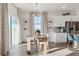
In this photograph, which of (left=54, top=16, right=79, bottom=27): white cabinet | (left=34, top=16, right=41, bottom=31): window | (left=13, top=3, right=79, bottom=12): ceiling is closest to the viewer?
(left=13, top=3, right=79, bottom=12): ceiling

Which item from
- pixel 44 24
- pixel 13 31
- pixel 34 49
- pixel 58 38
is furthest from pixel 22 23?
pixel 58 38

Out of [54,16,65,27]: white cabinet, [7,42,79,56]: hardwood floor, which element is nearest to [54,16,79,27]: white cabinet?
[54,16,65,27]: white cabinet

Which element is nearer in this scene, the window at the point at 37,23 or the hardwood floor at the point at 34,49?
the hardwood floor at the point at 34,49

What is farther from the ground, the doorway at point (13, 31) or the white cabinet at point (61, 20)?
the white cabinet at point (61, 20)

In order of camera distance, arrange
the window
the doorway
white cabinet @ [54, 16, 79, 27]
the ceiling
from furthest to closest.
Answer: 1. white cabinet @ [54, 16, 79, 27]
2. the window
3. the doorway
4. the ceiling

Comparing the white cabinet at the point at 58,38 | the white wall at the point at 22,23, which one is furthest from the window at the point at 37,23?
the white cabinet at the point at 58,38

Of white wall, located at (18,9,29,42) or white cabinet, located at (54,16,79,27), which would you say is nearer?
white wall, located at (18,9,29,42)

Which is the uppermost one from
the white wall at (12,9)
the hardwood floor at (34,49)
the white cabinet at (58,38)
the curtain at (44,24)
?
the white wall at (12,9)

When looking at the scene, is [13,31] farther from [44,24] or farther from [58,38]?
[58,38]

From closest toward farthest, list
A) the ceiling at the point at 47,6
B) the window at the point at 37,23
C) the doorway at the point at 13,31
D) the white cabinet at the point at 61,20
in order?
the ceiling at the point at 47,6, the doorway at the point at 13,31, the window at the point at 37,23, the white cabinet at the point at 61,20

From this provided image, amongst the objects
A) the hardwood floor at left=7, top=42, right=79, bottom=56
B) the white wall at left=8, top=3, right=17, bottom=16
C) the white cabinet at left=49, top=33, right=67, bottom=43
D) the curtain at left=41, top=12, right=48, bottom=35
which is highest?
the white wall at left=8, top=3, right=17, bottom=16

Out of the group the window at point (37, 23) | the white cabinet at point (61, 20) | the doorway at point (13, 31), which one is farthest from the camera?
the white cabinet at point (61, 20)

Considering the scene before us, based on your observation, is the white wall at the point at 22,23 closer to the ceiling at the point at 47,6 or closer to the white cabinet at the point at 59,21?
the ceiling at the point at 47,6

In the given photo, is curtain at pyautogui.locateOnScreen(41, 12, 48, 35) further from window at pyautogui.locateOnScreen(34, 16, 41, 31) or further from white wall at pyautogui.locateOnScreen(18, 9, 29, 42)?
white wall at pyautogui.locateOnScreen(18, 9, 29, 42)
